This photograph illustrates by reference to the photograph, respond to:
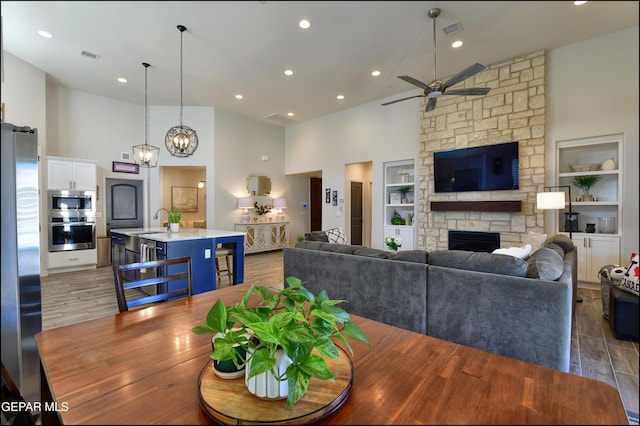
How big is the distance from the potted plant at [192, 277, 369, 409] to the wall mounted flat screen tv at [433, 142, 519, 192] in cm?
384

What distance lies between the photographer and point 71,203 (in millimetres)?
4906

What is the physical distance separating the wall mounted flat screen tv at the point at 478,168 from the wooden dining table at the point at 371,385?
11.5ft

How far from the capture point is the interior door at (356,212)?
7.04 meters

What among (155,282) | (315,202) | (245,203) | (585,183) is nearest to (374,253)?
(155,282)

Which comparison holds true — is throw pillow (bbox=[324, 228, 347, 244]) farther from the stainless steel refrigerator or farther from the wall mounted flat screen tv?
the stainless steel refrigerator

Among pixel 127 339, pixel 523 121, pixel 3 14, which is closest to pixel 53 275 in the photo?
pixel 127 339

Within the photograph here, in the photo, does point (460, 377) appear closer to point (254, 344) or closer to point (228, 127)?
point (254, 344)

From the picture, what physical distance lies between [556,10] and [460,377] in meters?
0.94

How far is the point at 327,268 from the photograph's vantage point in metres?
2.84

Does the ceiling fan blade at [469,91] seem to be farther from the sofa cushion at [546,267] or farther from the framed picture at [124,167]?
the framed picture at [124,167]

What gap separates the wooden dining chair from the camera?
1.41 meters

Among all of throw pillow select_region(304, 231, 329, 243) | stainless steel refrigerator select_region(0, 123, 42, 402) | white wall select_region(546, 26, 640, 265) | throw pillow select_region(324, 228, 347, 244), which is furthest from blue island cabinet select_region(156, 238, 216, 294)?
white wall select_region(546, 26, 640, 265)

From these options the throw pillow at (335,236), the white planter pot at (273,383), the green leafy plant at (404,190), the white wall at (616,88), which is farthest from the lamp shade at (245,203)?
the white planter pot at (273,383)

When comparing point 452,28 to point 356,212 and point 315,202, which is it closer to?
point 356,212
